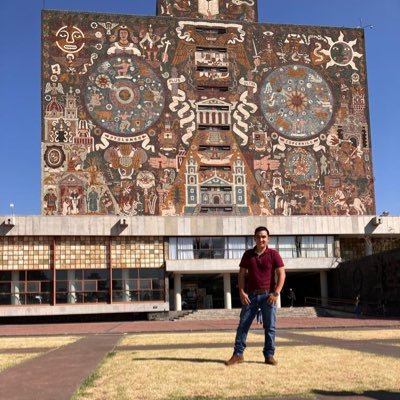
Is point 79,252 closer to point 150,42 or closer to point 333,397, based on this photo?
point 150,42

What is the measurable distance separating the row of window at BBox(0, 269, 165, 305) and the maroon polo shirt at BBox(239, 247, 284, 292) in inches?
1349

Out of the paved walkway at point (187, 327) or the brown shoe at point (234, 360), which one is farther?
the paved walkway at point (187, 327)

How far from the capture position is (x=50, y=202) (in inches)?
1802

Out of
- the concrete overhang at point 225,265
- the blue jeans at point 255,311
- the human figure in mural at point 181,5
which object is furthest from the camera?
the human figure in mural at point 181,5

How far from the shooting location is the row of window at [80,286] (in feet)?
136

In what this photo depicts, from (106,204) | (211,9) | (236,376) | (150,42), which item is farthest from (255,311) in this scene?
(211,9)

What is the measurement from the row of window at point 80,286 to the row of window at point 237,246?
2533mm

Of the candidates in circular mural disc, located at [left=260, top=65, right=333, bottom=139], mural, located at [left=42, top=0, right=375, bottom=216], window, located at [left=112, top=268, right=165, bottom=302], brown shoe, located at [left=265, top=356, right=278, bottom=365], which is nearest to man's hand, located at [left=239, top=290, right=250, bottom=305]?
brown shoe, located at [left=265, top=356, right=278, bottom=365]

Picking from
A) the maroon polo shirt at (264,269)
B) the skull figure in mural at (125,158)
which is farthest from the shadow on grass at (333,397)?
the skull figure in mural at (125,158)

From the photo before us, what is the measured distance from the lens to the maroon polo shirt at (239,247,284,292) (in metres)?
8.96

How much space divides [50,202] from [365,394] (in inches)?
1647

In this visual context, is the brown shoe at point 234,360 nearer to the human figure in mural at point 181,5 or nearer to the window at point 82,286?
the window at point 82,286

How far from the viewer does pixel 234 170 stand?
49.0 meters

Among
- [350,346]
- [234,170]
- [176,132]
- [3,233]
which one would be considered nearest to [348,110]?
[234,170]
